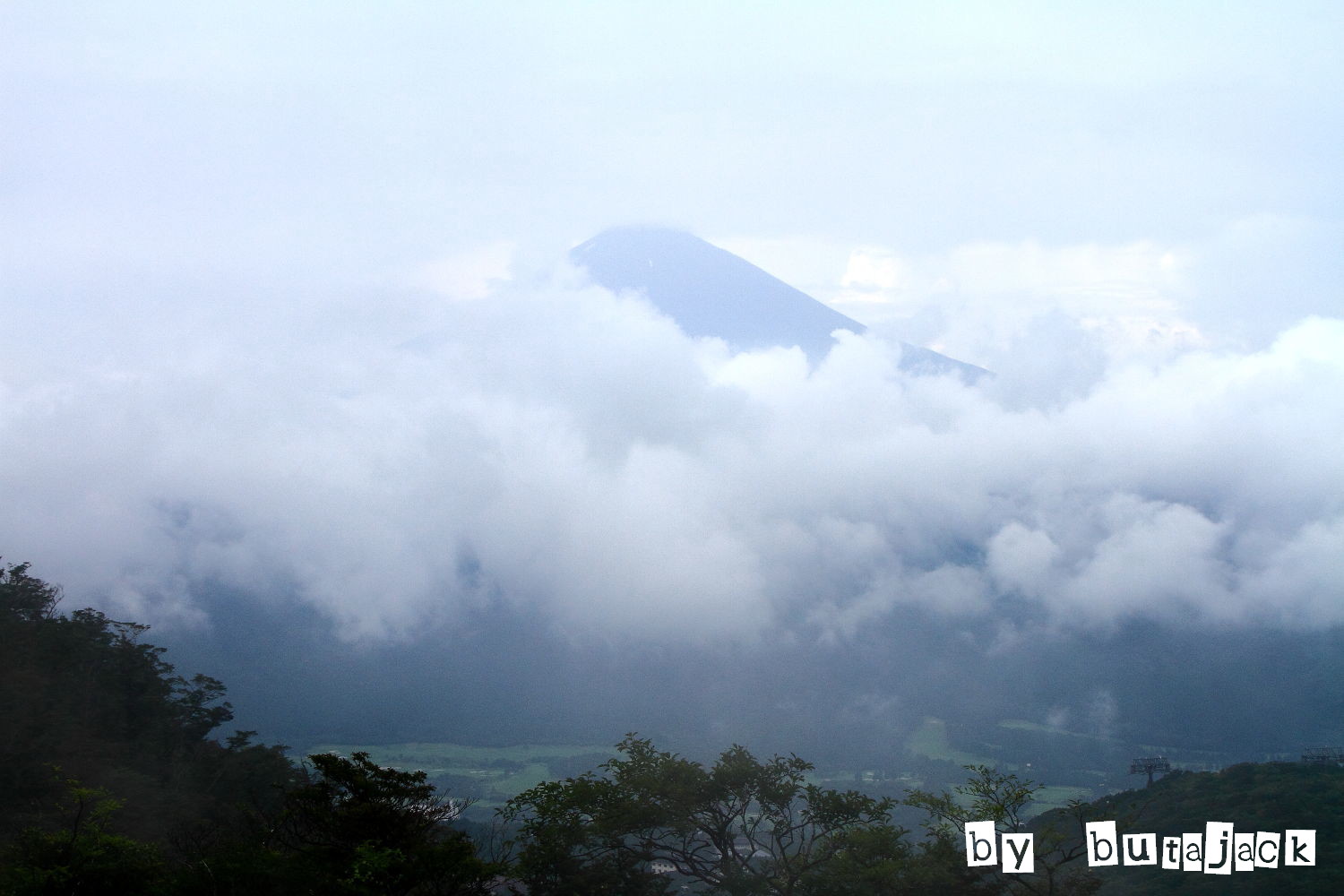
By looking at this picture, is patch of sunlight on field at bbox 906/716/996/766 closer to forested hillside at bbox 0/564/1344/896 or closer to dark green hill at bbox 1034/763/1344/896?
dark green hill at bbox 1034/763/1344/896

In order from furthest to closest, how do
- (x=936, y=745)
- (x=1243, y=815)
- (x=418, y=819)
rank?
(x=936, y=745) → (x=1243, y=815) → (x=418, y=819)

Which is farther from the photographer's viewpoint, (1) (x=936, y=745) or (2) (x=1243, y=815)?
(1) (x=936, y=745)

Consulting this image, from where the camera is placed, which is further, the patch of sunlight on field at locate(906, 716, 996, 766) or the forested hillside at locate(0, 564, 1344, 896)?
the patch of sunlight on field at locate(906, 716, 996, 766)

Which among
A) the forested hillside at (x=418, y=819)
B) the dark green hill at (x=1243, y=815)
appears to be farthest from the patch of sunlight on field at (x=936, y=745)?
the forested hillside at (x=418, y=819)

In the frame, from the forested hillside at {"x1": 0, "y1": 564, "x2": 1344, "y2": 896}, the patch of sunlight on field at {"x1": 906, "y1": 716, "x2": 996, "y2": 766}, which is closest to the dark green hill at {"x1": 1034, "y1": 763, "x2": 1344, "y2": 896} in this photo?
the forested hillside at {"x1": 0, "y1": 564, "x2": 1344, "y2": 896}

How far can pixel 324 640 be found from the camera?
13125cm

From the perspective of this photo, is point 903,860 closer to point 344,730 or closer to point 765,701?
point 344,730

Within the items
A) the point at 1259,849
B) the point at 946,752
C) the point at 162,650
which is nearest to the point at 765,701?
the point at 946,752

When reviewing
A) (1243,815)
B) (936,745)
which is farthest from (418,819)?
(936,745)

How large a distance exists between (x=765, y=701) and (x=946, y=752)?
88.8ft

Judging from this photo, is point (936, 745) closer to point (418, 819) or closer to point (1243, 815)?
point (1243, 815)

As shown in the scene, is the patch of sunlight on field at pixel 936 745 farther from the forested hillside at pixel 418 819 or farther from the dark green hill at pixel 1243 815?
the forested hillside at pixel 418 819

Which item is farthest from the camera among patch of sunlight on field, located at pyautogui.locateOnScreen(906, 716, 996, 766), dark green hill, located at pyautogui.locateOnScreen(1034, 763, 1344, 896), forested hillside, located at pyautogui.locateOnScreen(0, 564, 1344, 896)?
patch of sunlight on field, located at pyautogui.locateOnScreen(906, 716, 996, 766)

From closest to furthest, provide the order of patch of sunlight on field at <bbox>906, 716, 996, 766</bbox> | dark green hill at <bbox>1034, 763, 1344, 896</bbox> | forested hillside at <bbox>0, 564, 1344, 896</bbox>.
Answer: forested hillside at <bbox>0, 564, 1344, 896</bbox>, dark green hill at <bbox>1034, 763, 1344, 896</bbox>, patch of sunlight on field at <bbox>906, 716, 996, 766</bbox>
